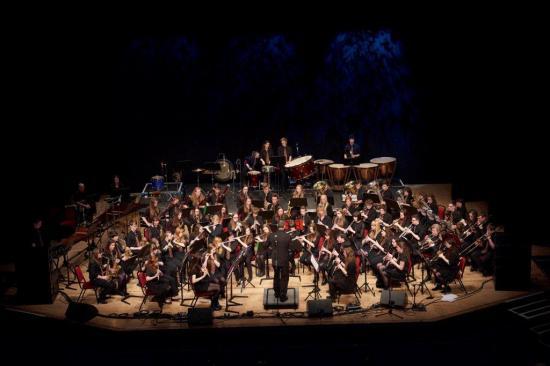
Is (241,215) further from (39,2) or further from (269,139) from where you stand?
(39,2)

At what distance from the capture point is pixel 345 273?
39.9 feet

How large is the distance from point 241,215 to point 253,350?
3.68 metres

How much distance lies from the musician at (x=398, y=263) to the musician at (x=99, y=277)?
5.43 m

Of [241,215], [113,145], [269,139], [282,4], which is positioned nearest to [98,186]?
[113,145]

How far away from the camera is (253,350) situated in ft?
37.7

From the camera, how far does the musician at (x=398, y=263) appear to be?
484 inches

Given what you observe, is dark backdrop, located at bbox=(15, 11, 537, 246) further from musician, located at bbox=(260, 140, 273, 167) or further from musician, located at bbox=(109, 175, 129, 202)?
musician, located at bbox=(109, 175, 129, 202)

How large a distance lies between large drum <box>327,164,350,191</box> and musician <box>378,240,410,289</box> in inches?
220

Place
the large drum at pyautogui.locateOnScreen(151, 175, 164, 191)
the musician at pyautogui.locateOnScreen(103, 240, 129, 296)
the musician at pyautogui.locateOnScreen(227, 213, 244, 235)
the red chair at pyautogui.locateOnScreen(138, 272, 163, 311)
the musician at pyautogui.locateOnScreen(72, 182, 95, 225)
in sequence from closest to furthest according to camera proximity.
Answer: the red chair at pyautogui.locateOnScreen(138, 272, 163, 311) → the musician at pyautogui.locateOnScreen(103, 240, 129, 296) → the musician at pyautogui.locateOnScreen(227, 213, 244, 235) → the musician at pyautogui.locateOnScreen(72, 182, 95, 225) → the large drum at pyautogui.locateOnScreen(151, 175, 164, 191)

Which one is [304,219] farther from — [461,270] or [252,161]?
[252,161]

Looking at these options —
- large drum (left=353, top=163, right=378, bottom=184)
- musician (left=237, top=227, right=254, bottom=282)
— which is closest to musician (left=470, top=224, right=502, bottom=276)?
musician (left=237, top=227, right=254, bottom=282)

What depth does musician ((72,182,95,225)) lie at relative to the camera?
15922 millimetres

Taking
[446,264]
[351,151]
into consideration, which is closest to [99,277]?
[446,264]

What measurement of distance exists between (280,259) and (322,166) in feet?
21.3
